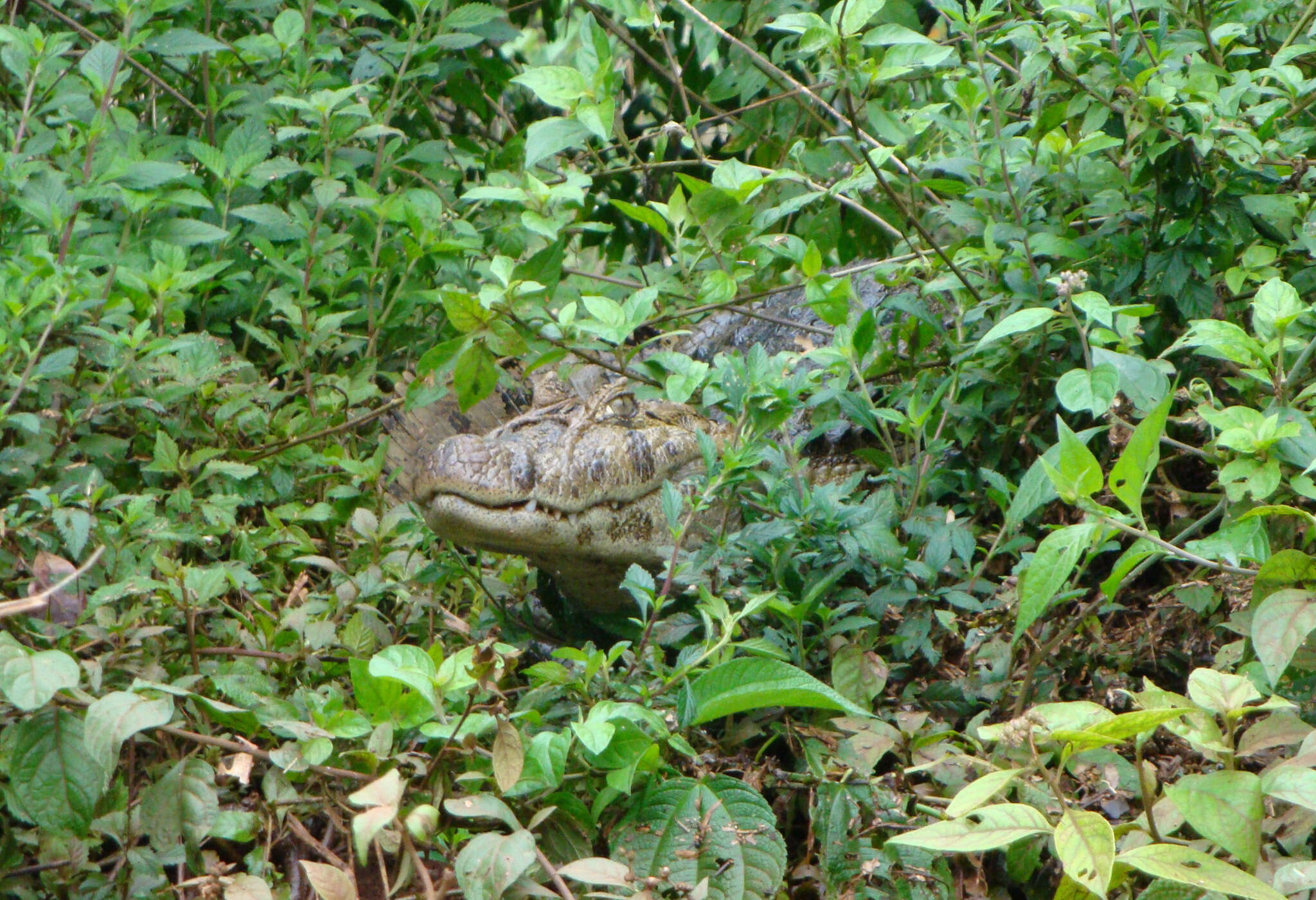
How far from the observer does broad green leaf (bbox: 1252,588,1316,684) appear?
53.3 inches

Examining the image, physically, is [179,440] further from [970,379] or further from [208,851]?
[970,379]

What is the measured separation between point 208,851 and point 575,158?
7.90ft

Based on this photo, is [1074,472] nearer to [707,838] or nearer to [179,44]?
[707,838]

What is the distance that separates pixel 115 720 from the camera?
1347 millimetres

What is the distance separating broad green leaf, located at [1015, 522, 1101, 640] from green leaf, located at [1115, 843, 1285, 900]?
0.31 meters

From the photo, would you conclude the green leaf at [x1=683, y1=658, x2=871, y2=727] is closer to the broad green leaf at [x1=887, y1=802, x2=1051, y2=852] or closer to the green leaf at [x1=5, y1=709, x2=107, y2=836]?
the broad green leaf at [x1=887, y1=802, x2=1051, y2=852]

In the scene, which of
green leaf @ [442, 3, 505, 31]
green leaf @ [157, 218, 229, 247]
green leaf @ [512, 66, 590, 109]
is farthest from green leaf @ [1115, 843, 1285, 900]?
green leaf @ [442, 3, 505, 31]

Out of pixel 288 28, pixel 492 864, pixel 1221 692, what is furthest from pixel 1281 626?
pixel 288 28

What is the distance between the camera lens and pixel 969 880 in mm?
1616

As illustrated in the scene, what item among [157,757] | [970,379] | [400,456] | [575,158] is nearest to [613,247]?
[575,158]

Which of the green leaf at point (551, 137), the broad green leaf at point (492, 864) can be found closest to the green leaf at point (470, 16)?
the green leaf at point (551, 137)

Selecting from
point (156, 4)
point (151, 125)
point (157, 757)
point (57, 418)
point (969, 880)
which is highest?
point (156, 4)

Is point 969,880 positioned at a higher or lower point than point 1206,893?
lower

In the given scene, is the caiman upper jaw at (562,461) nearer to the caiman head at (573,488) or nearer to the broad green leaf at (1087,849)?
the caiman head at (573,488)
